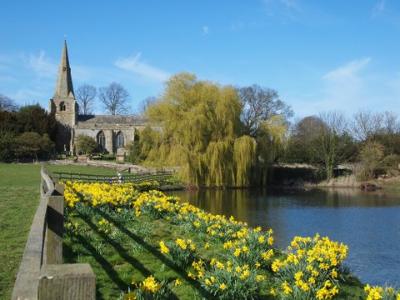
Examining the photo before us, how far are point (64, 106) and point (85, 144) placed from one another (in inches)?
518

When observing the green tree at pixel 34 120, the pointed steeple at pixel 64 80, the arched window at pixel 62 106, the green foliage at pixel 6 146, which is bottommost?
the green foliage at pixel 6 146

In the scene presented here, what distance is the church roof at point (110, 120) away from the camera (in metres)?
86.9

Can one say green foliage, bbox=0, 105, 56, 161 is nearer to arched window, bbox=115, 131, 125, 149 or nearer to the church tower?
the church tower

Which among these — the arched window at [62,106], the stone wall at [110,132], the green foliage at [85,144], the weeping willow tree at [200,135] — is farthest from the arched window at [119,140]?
the weeping willow tree at [200,135]

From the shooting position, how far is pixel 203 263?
7.85m

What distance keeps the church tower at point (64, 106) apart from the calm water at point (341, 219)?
52941 millimetres

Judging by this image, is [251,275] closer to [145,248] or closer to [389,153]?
[145,248]

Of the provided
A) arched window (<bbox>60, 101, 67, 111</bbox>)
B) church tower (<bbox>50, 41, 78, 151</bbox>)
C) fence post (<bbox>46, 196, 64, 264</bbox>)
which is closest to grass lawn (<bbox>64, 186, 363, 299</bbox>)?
fence post (<bbox>46, 196, 64, 264</bbox>)

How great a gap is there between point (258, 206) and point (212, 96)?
47.5 feet

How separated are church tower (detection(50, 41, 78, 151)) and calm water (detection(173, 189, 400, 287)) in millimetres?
52941

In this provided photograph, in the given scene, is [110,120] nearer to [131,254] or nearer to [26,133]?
[26,133]

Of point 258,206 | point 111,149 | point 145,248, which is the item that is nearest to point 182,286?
point 145,248

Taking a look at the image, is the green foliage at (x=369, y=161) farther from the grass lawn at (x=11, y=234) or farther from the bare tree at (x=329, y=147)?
the grass lawn at (x=11, y=234)

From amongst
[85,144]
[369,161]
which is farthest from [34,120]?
[369,161]
